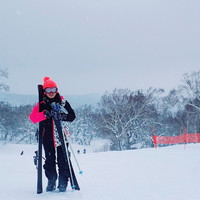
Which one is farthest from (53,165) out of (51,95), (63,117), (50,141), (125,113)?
(125,113)

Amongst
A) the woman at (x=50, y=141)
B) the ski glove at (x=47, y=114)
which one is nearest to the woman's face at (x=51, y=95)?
the woman at (x=50, y=141)

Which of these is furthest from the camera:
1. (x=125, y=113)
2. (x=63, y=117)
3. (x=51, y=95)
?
(x=125, y=113)

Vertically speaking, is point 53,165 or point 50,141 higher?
point 50,141

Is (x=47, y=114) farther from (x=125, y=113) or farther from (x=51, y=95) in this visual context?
(x=125, y=113)

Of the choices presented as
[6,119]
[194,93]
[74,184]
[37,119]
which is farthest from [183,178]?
[6,119]

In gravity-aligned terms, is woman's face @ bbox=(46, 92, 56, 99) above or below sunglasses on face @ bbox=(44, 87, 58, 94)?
below

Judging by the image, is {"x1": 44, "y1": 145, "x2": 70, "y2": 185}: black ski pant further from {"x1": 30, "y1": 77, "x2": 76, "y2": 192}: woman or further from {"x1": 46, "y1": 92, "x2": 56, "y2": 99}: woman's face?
{"x1": 46, "y1": 92, "x2": 56, "y2": 99}: woman's face

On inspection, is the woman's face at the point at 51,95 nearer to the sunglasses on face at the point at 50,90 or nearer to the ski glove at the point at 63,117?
the sunglasses on face at the point at 50,90

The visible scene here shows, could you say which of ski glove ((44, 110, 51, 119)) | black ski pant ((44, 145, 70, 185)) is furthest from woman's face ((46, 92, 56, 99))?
black ski pant ((44, 145, 70, 185))

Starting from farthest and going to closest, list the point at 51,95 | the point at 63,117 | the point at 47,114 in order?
the point at 51,95 → the point at 63,117 → the point at 47,114

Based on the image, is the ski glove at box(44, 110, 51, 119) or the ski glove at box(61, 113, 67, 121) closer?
the ski glove at box(44, 110, 51, 119)

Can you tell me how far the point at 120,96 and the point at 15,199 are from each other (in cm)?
2860

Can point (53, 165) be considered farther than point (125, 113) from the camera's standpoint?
No

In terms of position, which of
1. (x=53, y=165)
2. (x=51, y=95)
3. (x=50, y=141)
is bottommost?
(x=53, y=165)
